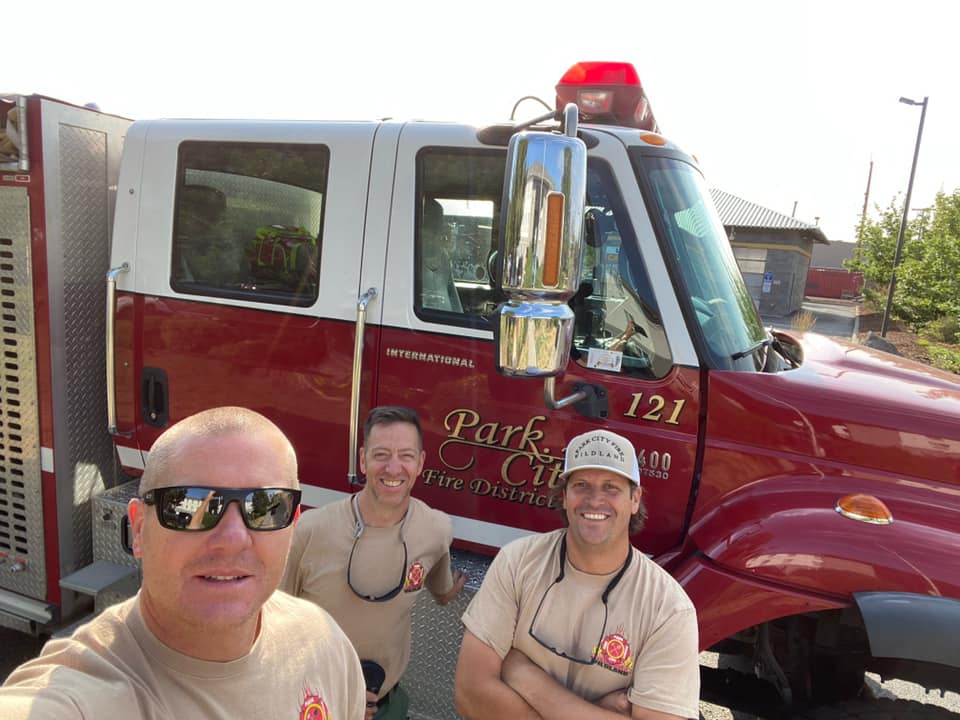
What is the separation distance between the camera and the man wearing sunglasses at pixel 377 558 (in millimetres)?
2180

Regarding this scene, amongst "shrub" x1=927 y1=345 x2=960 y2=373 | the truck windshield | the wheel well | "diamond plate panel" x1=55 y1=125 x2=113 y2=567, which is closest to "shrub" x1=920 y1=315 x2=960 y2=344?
"shrub" x1=927 y1=345 x2=960 y2=373

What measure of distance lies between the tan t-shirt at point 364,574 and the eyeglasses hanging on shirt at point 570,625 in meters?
0.46

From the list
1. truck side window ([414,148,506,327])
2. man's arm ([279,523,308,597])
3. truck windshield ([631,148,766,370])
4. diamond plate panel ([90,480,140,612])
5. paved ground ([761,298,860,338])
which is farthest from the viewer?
paved ground ([761,298,860,338])

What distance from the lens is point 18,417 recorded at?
289 centimetres

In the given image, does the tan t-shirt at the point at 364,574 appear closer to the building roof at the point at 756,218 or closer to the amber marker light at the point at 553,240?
the amber marker light at the point at 553,240

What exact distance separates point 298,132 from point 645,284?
1.43 m

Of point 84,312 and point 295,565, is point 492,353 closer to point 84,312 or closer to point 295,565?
point 295,565

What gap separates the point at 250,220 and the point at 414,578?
1507 millimetres

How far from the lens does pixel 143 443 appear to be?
290 centimetres

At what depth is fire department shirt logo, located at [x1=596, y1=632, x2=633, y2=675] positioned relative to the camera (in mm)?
1917

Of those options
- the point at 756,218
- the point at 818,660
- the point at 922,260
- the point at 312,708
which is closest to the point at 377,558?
the point at 312,708

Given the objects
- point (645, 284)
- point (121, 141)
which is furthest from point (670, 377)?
point (121, 141)

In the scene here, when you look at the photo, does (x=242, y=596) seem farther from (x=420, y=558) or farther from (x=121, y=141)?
(x=121, y=141)

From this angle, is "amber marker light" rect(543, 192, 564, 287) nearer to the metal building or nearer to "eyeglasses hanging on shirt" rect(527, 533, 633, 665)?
"eyeglasses hanging on shirt" rect(527, 533, 633, 665)
